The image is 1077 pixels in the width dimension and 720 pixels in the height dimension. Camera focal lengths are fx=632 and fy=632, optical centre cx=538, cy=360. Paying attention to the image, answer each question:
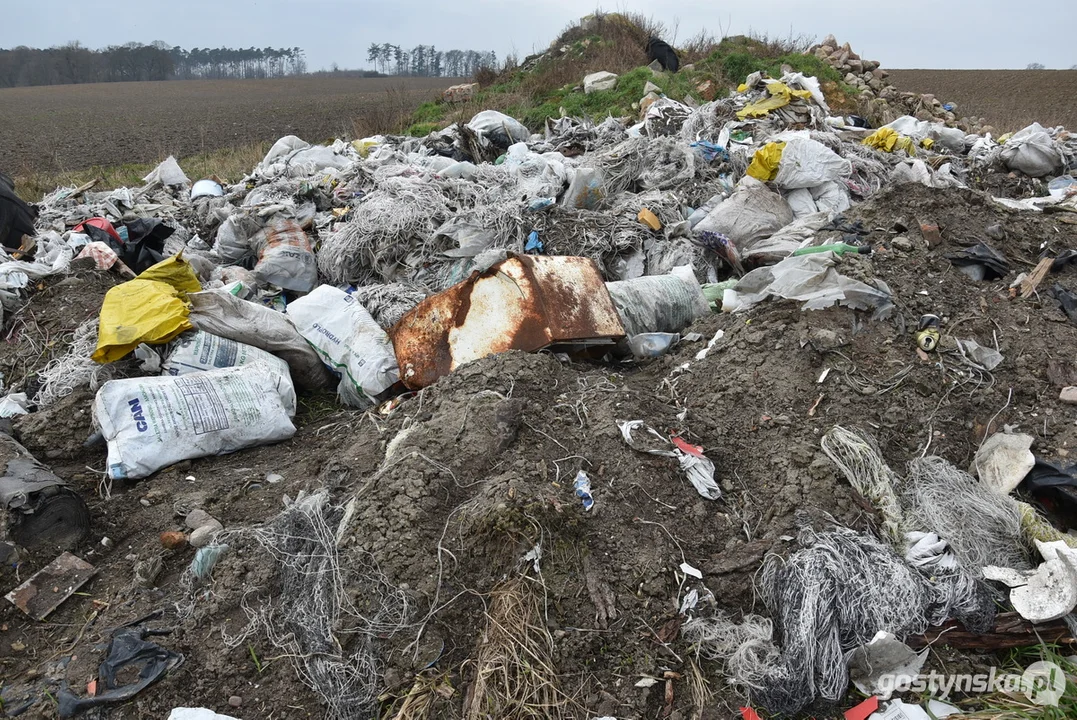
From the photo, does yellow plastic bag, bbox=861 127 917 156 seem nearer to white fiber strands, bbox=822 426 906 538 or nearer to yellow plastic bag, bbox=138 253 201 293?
white fiber strands, bbox=822 426 906 538

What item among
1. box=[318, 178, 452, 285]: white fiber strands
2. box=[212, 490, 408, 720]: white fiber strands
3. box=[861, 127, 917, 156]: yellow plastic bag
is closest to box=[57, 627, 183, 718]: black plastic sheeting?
box=[212, 490, 408, 720]: white fiber strands

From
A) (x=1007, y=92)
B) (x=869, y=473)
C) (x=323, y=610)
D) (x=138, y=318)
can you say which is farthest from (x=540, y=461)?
(x=1007, y=92)

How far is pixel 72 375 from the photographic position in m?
3.02

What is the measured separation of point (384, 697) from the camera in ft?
5.70

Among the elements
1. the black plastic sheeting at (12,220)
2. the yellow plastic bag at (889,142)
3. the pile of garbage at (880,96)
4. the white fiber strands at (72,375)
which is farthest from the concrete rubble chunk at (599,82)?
the white fiber strands at (72,375)

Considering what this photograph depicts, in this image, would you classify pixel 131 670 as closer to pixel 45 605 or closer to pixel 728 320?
pixel 45 605

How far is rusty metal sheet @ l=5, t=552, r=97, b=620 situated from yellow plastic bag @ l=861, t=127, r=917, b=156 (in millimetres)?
6823

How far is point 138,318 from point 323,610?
1950 millimetres

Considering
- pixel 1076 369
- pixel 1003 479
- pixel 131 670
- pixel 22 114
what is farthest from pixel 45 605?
pixel 22 114

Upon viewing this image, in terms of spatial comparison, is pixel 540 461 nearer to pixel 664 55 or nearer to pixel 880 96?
pixel 880 96

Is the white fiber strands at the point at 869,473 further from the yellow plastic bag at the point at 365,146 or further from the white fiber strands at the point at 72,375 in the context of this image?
the yellow plastic bag at the point at 365,146

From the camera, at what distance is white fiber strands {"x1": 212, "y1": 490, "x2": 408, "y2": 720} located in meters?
1.75

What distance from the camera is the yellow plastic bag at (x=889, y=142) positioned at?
6141 millimetres

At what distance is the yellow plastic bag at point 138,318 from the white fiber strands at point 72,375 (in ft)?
0.20
